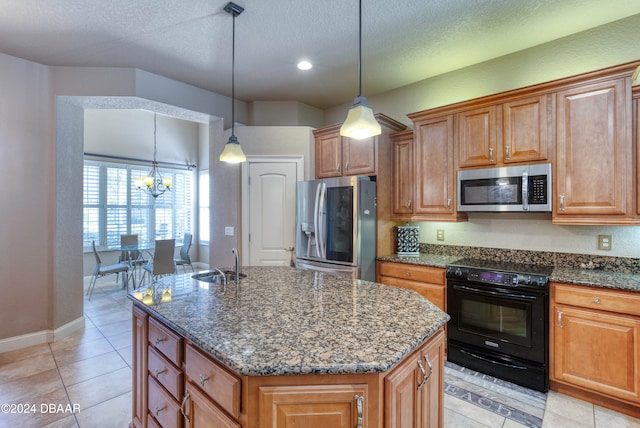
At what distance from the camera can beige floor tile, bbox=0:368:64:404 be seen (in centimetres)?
226

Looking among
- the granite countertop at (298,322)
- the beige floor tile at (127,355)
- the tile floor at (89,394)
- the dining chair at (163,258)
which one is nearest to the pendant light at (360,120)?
the granite countertop at (298,322)

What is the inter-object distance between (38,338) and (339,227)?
11.0 feet

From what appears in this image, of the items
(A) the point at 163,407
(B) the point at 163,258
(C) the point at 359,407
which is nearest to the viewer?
(C) the point at 359,407

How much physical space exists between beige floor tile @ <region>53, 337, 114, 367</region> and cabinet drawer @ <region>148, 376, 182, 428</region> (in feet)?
6.03

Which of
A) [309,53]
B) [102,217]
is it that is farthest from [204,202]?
[309,53]

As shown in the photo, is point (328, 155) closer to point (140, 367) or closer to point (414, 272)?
point (414, 272)

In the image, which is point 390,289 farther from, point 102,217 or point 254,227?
point 102,217

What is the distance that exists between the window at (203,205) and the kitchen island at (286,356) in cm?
558

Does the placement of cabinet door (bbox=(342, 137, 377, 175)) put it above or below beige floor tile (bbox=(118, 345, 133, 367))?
above

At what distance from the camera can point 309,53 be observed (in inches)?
115

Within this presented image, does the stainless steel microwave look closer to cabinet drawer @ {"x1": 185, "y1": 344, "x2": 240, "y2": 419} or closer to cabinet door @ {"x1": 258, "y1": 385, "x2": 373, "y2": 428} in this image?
cabinet door @ {"x1": 258, "y1": 385, "x2": 373, "y2": 428}

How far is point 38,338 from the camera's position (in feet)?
10.4

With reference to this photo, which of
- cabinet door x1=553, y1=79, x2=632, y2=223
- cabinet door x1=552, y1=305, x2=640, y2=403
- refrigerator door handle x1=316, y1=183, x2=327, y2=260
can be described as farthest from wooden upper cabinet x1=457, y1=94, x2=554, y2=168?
refrigerator door handle x1=316, y1=183, x2=327, y2=260

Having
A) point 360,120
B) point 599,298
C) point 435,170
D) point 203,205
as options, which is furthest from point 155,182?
point 599,298
